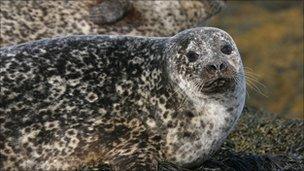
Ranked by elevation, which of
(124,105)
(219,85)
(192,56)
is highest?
(192,56)

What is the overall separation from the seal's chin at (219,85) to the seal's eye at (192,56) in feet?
0.93

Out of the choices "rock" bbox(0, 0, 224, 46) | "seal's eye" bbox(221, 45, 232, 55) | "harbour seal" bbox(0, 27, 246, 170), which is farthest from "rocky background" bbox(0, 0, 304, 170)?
"seal's eye" bbox(221, 45, 232, 55)

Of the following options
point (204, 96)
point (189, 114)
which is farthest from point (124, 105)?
point (204, 96)

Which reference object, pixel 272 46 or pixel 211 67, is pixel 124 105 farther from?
pixel 272 46

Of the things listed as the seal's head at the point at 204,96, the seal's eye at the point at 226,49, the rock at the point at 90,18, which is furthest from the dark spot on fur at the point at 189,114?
the rock at the point at 90,18

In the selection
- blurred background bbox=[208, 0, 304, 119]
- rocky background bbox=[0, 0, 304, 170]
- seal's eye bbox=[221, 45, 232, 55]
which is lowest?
blurred background bbox=[208, 0, 304, 119]

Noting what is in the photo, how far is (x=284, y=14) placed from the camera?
71.3 feet

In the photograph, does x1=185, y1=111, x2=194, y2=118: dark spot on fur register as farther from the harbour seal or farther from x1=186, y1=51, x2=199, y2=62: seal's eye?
x1=186, y1=51, x2=199, y2=62: seal's eye

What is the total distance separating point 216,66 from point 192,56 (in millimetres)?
309

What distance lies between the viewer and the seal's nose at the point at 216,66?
6457 millimetres

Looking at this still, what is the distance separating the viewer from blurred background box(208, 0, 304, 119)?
640 inches

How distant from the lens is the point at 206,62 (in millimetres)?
6566

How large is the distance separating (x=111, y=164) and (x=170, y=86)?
79 cm

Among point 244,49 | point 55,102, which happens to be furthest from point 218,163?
point 244,49
